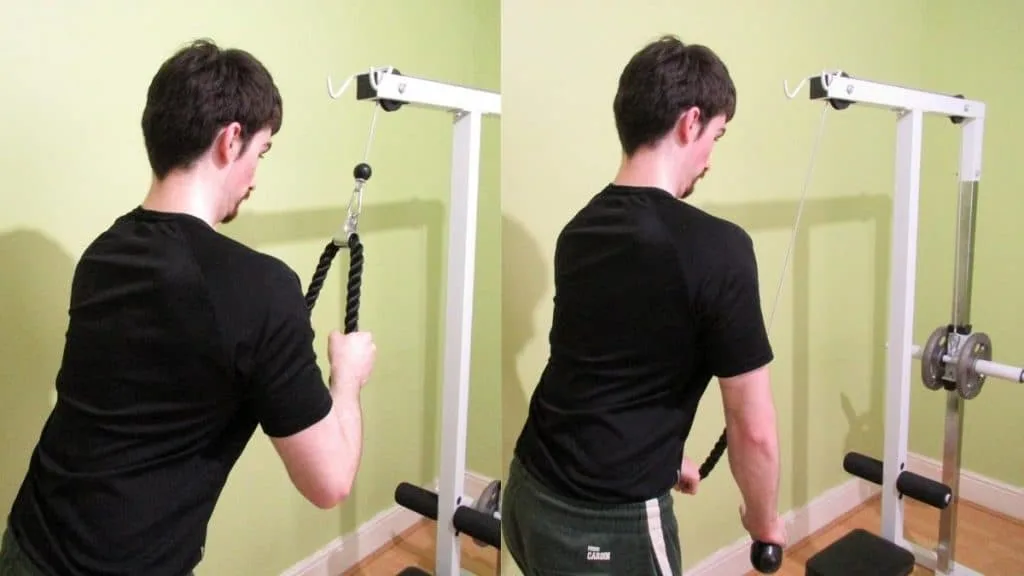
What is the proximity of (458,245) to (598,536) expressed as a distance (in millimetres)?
457

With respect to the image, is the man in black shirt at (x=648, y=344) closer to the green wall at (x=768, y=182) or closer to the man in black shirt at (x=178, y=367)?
the green wall at (x=768, y=182)

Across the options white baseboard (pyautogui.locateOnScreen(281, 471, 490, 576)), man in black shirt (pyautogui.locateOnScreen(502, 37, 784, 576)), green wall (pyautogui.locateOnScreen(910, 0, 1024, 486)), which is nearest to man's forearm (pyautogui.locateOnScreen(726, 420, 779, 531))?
man in black shirt (pyautogui.locateOnScreen(502, 37, 784, 576))

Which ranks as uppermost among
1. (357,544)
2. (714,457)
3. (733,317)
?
(733,317)

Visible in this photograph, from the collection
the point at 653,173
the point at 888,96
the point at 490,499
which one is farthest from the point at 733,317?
the point at 888,96

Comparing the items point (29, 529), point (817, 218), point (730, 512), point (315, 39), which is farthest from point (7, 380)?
point (817, 218)

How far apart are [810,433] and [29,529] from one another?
4.45 ft

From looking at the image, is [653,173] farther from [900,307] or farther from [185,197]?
[900,307]

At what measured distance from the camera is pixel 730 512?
124cm

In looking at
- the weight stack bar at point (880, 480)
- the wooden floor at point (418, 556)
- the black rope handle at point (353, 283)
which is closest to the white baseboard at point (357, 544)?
the wooden floor at point (418, 556)

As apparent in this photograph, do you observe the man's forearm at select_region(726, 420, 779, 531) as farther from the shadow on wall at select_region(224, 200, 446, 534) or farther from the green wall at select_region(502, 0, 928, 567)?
the shadow on wall at select_region(224, 200, 446, 534)

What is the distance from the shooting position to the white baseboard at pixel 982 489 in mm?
1843

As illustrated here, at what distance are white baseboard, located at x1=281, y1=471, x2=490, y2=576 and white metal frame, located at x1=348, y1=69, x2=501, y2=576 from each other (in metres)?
0.07

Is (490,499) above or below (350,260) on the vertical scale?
below

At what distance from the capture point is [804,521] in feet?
5.06
